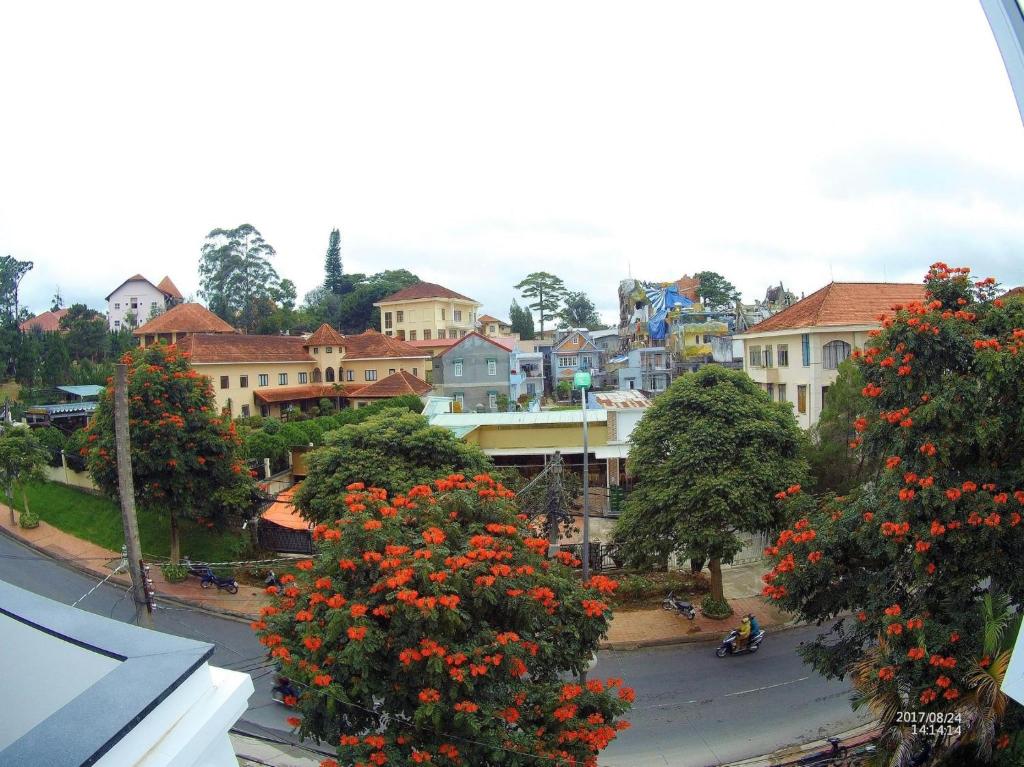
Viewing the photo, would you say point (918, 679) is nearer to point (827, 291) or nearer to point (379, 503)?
point (379, 503)

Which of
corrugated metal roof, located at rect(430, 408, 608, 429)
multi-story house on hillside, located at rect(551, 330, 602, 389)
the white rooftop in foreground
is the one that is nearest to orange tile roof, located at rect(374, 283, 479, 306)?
multi-story house on hillside, located at rect(551, 330, 602, 389)

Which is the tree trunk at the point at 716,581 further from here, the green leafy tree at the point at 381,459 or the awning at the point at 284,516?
the awning at the point at 284,516

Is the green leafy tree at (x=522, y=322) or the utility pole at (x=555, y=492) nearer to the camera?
the utility pole at (x=555, y=492)

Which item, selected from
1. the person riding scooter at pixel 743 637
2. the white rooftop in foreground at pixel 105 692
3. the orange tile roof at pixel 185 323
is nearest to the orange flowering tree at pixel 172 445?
the person riding scooter at pixel 743 637

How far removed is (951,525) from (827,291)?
14518 millimetres

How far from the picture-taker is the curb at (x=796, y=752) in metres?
8.16

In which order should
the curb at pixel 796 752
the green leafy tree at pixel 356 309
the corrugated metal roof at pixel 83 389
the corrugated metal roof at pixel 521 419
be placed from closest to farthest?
the curb at pixel 796 752 → the corrugated metal roof at pixel 521 419 → the corrugated metal roof at pixel 83 389 → the green leafy tree at pixel 356 309

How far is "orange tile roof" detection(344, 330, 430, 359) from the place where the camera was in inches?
1288

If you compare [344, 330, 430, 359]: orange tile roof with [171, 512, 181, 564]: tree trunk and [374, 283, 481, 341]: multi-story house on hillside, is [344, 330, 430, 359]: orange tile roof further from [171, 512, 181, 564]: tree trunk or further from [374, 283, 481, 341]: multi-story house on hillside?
[171, 512, 181, 564]: tree trunk

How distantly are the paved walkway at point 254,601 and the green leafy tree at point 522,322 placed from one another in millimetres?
44078

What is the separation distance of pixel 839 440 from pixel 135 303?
3593 centimetres

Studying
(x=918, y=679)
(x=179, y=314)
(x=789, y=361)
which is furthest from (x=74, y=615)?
(x=179, y=314)

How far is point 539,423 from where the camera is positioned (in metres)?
19.8

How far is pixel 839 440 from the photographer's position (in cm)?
1405
